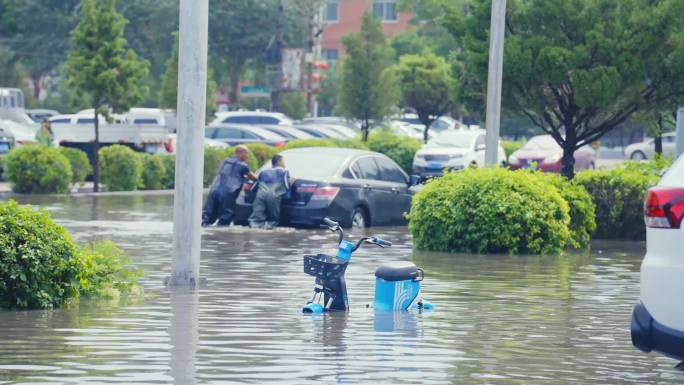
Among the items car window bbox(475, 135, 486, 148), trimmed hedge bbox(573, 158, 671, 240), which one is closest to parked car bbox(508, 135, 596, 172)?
car window bbox(475, 135, 486, 148)

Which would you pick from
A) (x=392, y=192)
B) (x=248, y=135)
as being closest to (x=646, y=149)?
(x=248, y=135)

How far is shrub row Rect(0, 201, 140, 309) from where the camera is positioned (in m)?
12.5

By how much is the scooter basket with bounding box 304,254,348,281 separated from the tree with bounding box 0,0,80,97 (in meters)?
63.8

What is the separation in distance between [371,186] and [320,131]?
28.3m

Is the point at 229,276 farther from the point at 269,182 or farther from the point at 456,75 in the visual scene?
the point at 456,75

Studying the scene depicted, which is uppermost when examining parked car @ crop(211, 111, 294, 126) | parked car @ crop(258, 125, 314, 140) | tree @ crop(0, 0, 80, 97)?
tree @ crop(0, 0, 80, 97)

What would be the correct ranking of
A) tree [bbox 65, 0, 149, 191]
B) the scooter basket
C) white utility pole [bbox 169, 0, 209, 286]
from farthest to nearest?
tree [bbox 65, 0, 149, 191] < white utility pole [bbox 169, 0, 209, 286] < the scooter basket

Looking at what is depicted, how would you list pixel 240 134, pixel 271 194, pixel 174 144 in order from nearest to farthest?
pixel 271 194 → pixel 174 144 → pixel 240 134

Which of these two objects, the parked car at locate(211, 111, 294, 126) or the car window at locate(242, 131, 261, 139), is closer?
the car window at locate(242, 131, 261, 139)

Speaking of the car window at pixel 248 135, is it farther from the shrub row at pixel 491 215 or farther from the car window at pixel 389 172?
the shrub row at pixel 491 215

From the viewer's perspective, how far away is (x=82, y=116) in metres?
52.0

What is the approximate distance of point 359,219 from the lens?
2488 centimetres

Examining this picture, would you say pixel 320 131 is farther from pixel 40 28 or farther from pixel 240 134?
pixel 40 28

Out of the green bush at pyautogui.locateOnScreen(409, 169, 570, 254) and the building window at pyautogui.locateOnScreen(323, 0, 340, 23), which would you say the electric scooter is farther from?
the building window at pyautogui.locateOnScreen(323, 0, 340, 23)
